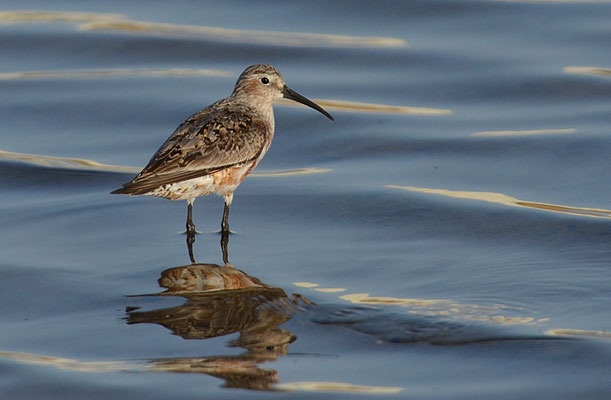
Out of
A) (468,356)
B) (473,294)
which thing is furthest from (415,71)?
(468,356)

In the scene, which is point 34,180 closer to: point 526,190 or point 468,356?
point 526,190

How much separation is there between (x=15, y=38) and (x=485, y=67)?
21.0 feet

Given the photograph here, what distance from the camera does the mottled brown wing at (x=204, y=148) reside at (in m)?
8.73

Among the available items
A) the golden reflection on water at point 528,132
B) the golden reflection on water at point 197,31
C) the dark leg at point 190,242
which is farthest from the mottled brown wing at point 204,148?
the golden reflection on water at point 197,31

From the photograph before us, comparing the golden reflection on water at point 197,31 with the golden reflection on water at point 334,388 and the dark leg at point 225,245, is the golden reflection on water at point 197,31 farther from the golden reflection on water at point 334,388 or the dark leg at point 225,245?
the golden reflection on water at point 334,388

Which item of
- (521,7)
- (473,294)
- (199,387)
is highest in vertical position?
(521,7)

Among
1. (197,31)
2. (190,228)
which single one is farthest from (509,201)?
(197,31)

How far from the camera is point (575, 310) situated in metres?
7.16

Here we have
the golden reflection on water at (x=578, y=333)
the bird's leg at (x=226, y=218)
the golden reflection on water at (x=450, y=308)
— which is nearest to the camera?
the golden reflection on water at (x=578, y=333)

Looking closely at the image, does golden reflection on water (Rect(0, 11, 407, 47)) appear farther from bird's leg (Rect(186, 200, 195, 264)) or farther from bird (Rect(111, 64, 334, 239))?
bird's leg (Rect(186, 200, 195, 264))

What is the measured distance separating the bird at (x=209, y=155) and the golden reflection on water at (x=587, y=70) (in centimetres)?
460

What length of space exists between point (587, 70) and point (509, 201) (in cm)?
406

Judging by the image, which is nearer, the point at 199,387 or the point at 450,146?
the point at 199,387

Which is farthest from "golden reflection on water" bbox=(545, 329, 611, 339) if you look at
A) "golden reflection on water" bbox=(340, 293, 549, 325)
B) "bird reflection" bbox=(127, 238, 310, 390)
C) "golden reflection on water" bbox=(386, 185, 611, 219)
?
"golden reflection on water" bbox=(386, 185, 611, 219)
